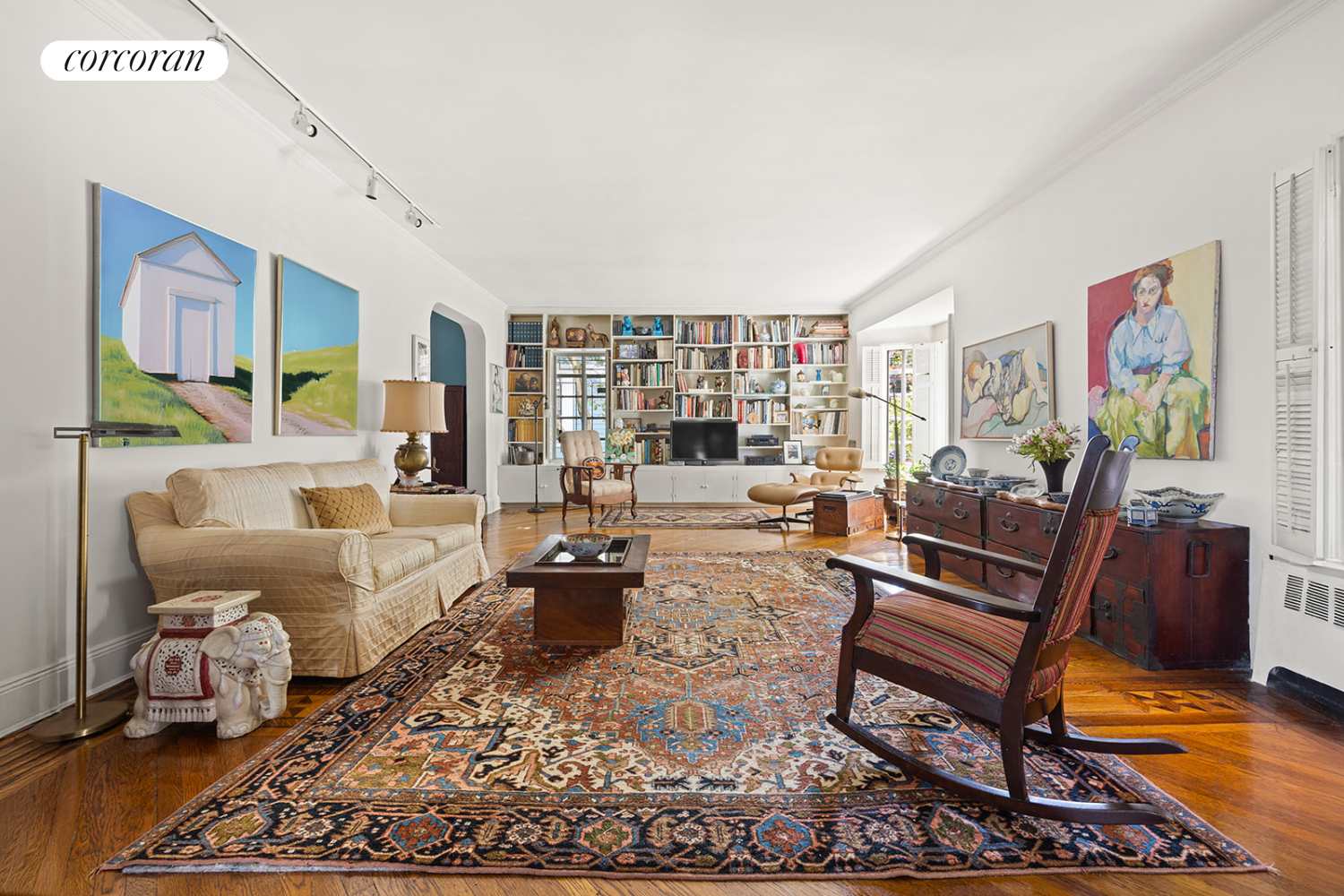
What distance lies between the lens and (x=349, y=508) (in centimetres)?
333

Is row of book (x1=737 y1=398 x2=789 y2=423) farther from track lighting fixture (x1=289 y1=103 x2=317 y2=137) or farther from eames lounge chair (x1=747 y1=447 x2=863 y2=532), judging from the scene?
track lighting fixture (x1=289 y1=103 x2=317 y2=137)

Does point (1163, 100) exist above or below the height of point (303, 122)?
above

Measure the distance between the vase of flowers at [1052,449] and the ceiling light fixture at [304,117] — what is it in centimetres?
434

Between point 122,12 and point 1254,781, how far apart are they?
487 cm

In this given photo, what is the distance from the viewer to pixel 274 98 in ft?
10.1

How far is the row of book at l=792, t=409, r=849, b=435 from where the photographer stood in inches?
331

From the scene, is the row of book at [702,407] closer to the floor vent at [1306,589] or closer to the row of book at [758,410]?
the row of book at [758,410]

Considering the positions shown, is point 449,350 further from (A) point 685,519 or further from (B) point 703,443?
(A) point 685,519

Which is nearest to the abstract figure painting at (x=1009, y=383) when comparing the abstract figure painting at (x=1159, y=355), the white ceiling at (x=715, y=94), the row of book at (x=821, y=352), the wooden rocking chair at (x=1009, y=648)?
the abstract figure painting at (x=1159, y=355)

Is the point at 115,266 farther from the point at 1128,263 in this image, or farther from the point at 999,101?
the point at 1128,263

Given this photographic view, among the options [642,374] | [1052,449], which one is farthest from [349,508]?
[642,374]

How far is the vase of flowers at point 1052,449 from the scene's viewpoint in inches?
138

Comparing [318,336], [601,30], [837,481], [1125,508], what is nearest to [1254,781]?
[1125,508]

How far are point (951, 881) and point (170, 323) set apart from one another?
3.59 m
